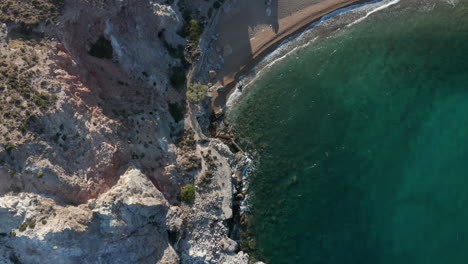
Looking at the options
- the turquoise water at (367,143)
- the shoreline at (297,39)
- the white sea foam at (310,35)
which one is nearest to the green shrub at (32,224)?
the shoreline at (297,39)

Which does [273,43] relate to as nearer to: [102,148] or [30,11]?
[102,148]

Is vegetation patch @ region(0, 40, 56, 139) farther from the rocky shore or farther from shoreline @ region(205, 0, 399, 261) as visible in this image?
shoreline @ region(205, 0, 399, 261)

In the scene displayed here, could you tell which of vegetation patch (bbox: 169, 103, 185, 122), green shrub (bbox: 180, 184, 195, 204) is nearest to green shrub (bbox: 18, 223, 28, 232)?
green shrub (bbox: 180, 184, 195, 204)

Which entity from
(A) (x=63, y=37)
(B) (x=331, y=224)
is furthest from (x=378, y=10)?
(A) (x=63, y=37)

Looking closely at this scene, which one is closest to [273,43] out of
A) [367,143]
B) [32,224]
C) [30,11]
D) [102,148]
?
[367,143]

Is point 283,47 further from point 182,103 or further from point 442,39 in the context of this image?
point 442,39

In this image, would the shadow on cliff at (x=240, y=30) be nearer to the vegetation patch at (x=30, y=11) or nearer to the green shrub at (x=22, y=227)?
the vegetation patch at (x=30, y=11)
